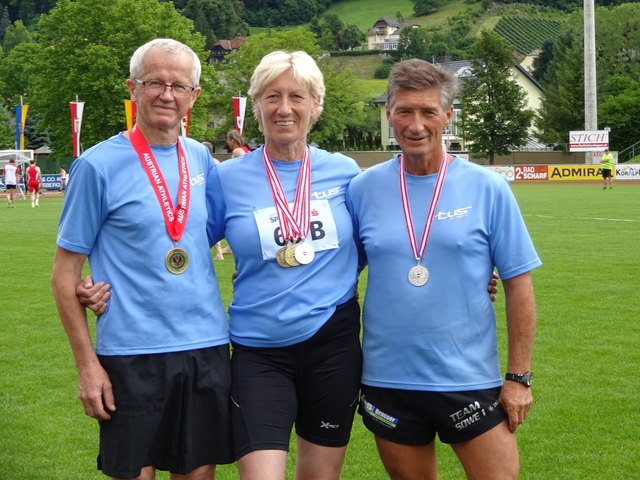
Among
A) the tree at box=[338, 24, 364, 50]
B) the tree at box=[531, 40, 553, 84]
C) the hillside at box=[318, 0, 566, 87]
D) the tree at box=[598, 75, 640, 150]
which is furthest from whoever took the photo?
the tree at box=[338, 24, 364, 50]

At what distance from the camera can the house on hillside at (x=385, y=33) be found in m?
163

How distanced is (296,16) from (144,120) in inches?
7135

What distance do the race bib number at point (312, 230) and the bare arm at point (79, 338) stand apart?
0.75 meters

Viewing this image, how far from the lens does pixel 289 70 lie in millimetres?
3914

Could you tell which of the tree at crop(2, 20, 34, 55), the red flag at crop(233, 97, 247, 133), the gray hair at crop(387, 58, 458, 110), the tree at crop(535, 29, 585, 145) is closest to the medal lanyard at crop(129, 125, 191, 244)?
the gray hair at crop(387, 58, 458, 110)

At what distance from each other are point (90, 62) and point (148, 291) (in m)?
59.1

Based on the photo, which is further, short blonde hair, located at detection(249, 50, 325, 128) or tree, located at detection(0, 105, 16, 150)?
tree, located at detection(0, 105, 16, 150)

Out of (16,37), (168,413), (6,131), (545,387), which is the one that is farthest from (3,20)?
(168,413)

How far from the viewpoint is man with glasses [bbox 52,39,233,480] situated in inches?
142

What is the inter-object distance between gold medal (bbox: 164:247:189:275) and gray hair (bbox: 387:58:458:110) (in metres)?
1.02

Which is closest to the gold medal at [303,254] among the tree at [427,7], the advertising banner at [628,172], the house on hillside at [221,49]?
the advertising banner at [628,172]

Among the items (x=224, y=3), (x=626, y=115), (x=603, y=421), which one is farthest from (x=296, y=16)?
(x=603, y=421)

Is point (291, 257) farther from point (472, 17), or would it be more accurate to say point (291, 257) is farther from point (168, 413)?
point (472, 17)

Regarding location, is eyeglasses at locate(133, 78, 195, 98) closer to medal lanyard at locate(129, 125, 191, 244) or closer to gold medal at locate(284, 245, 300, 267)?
medal lanyard at locate(129, 125, 191, 244)
